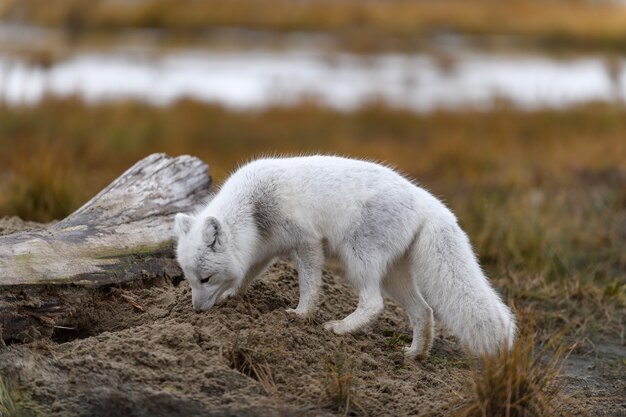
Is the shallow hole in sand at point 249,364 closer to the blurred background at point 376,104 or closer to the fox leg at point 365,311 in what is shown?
the fox leg at point 365,311

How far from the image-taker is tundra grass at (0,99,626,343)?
26.5 ft

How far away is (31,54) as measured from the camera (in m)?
24.0

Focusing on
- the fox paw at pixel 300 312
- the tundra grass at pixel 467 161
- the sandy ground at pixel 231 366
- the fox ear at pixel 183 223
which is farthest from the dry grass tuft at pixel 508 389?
the tundra grass at pixel 467 161

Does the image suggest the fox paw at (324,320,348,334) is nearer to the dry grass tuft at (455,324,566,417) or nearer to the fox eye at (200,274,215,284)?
the fox eye at (200,274,215,284)

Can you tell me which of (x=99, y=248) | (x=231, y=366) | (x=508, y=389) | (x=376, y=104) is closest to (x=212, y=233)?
(x=231, y=366)

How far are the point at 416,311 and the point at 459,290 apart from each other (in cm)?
57

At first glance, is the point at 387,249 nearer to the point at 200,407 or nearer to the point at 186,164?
the point at 200,407

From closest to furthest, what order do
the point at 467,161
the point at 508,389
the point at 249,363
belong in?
the point at 508,389 → the point at 249,363 → the point at 467,161

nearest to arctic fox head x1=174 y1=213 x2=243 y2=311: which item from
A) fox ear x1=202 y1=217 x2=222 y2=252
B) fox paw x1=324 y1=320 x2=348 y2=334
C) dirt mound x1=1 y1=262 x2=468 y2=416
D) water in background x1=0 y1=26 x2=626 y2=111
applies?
fox ear x1=202 y1=217 x2=222 y2=252

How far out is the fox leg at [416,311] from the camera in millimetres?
5582

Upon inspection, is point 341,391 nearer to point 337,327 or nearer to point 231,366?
point 231,366

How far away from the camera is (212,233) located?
5.18m

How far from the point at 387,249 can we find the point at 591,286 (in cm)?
299

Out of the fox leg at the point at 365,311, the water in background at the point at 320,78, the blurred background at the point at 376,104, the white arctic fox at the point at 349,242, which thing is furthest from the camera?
the water in background at the point at 320,78
